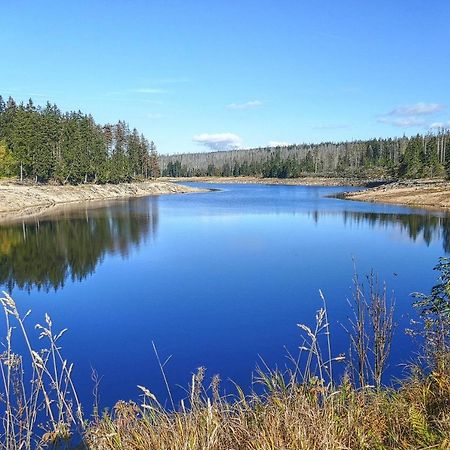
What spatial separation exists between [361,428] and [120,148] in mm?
89420

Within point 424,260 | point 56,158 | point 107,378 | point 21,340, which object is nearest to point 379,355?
point 107,378

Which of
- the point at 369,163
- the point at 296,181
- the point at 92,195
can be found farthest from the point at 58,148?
the point at 369,163

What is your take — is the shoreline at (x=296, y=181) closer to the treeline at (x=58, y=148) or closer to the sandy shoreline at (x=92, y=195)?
the sandy shoreline at (x=92, y=195)

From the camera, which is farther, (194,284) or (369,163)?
(369,163)

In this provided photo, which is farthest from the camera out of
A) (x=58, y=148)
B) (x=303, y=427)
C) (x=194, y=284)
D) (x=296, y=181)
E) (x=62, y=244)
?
(x=296, y=181)

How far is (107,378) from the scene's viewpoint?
32.7 feet

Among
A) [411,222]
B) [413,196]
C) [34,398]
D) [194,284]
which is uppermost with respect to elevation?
[413,196]

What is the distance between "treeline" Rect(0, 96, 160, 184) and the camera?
62562 mm

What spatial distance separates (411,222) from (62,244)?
1163 inches

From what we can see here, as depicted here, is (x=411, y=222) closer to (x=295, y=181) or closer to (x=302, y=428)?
(x=302, y=428)

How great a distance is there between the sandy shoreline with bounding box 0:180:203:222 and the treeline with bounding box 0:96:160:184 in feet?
9.66

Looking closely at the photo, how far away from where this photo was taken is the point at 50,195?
201 feet

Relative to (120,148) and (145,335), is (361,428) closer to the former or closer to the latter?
(145,335)

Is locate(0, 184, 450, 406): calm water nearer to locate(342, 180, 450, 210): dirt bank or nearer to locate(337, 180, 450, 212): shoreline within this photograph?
locate(337, 180, 450, 212): shoreline
